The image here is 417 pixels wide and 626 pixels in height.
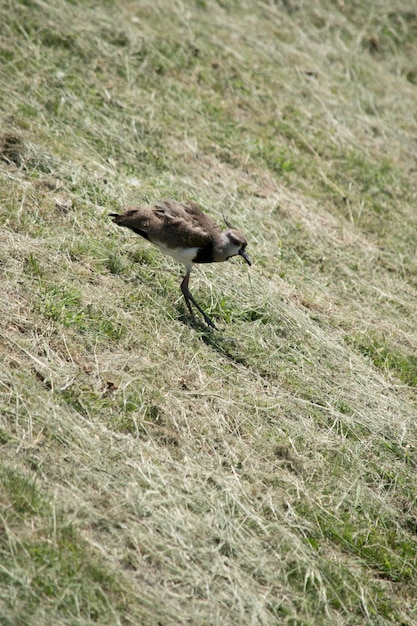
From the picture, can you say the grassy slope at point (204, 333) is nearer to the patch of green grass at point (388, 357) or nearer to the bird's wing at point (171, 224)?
the patch of green grass at point (388, 357)

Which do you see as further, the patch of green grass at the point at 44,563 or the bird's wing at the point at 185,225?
the bird's wing at the point at 185,225

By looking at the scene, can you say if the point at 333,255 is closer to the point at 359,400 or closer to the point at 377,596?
the point at 359,400

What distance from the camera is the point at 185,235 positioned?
674cm

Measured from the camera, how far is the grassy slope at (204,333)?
4.64m

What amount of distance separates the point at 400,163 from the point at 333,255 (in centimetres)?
281

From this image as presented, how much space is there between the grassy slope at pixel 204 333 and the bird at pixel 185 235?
1.02 ft

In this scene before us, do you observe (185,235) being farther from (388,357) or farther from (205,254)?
(388,357)

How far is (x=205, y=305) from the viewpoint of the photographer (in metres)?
7.09

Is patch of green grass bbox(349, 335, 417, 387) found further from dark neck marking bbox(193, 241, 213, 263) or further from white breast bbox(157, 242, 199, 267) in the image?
white breast bbox(157, 242, 199, 267)

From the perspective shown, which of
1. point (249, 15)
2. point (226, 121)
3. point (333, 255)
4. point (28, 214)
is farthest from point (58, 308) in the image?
point (249, 15)

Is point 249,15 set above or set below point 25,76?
above

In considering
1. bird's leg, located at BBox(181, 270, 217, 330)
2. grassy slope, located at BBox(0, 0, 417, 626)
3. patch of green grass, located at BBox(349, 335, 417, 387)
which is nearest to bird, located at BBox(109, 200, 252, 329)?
bird's leg, located at BBox(181, 270, 217, 330)

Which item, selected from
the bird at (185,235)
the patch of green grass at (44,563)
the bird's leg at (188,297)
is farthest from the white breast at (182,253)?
the patch of green grass at (44,563)

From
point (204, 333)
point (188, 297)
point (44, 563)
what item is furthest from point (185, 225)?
point (44, 563)
